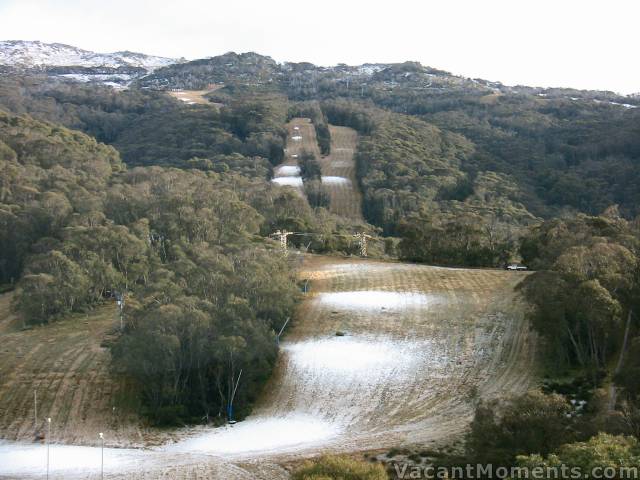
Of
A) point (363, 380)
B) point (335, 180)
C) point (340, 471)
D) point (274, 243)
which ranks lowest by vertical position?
point (335, 180)

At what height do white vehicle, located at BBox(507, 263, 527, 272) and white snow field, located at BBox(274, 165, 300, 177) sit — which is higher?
white vehicle, located at BBox(507, 263, 527, 272)

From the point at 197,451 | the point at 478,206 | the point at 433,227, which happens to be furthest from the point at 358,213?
the point at 197,451

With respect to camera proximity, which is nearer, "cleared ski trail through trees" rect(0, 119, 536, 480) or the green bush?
the green bush

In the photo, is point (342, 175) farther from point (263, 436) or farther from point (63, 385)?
point (263, 436)

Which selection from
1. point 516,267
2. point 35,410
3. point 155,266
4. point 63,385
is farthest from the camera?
point 516,267

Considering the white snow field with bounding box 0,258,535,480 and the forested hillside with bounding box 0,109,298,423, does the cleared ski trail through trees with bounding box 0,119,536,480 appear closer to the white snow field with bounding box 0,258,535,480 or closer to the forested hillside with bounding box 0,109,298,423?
the white snow field with bounding box 0,258,535,480

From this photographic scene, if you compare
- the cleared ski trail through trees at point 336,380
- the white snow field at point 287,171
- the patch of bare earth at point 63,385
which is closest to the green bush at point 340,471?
the cleared ski trail through trees at point 336,380

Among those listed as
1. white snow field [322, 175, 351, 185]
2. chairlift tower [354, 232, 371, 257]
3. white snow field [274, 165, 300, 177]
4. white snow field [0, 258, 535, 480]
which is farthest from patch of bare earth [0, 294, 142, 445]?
white snow field [274, 165, 300, 177]

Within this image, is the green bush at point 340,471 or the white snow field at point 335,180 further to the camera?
the white snow field at point 335,180

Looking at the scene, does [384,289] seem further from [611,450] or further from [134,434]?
[611,450]

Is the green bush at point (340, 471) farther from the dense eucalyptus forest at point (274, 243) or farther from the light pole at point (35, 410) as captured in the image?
the light pole at point (35, 410)

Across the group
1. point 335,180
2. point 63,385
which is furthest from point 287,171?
point 63,385
